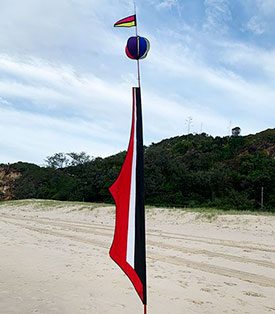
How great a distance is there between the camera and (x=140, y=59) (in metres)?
2.79

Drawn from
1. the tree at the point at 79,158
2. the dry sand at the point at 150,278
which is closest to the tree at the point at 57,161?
the tree at the point at 79,158

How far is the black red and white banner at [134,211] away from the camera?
268cm

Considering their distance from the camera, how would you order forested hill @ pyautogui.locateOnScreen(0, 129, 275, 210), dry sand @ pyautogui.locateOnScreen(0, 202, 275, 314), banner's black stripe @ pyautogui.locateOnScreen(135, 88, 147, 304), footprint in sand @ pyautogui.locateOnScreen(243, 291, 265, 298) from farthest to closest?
1. forested hill @ pyautogui.locateOnScreen(0, 129, 275, 210)
2. footprint in sand @ pyautogui.locateOnScreen(243, 291, 265, 298)
3. dry sand @ pyautogui.locateOnScreen(0, 202, 275, 314)
4. banner's black stripe @ pyautogui.locateOnScreen(135, 88, 147, 304)

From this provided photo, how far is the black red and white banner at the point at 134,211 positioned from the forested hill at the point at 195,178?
2517 centimetres

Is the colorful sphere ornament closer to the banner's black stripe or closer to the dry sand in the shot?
the banner's black stripe

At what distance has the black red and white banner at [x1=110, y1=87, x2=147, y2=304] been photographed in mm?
2680

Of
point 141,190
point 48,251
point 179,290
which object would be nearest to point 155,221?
point 48,251

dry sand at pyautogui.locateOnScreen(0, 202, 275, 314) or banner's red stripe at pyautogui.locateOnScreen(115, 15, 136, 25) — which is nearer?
banner's red stripe at pyautogui.locateOnScreen(115, 15, 136, 25)

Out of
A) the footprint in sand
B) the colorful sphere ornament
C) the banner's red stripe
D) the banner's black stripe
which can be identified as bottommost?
the footprint in sand

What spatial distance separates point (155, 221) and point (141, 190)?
17766mm

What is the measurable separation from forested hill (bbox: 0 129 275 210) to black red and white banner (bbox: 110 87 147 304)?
82.6ft

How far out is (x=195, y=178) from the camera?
3641 cm

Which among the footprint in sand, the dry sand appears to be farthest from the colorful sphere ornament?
the footprint in sand

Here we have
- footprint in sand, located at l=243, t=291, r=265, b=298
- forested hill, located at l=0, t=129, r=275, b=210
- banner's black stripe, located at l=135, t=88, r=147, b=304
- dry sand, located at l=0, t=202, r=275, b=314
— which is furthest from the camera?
forested hill, located at l=0, t=129, r=275, b=210
